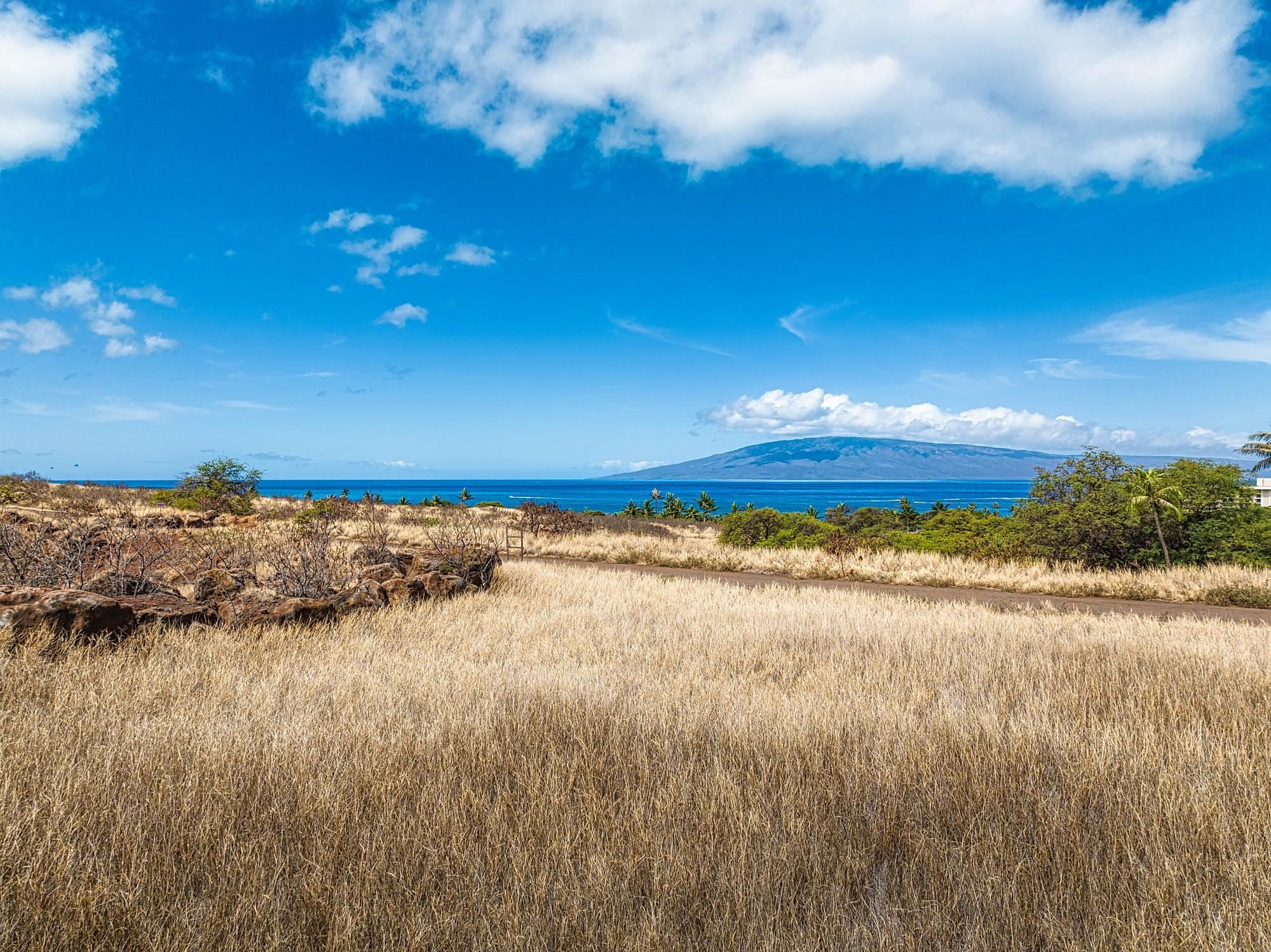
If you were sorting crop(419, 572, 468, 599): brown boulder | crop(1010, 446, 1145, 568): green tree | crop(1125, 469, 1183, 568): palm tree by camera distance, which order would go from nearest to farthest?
crop(419, 572, 468, 599): brown boulder, crop(1125, 469, 1183, 568): palm tree, crop(1010, 446, 1145, 568): green tree

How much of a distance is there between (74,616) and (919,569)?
56.9 feet

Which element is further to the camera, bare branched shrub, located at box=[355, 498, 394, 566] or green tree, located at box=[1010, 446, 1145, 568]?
green tree, located at box=[1010, 446, 1145, 568]

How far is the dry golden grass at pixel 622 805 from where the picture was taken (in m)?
2.72

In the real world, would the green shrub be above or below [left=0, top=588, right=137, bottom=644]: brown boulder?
below

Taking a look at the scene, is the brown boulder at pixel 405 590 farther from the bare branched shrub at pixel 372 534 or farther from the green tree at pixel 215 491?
the green tree at pixel 215 491

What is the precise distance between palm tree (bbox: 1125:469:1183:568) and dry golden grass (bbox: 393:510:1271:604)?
1561 mm

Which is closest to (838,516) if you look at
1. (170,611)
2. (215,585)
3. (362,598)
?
(362,598)

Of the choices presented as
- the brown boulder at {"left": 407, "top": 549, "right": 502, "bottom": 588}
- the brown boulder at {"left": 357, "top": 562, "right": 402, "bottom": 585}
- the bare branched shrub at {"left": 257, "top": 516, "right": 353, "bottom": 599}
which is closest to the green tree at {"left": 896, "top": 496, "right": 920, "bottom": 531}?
the brown boulder at {"left": 407, "top": 549, "right": 502, "bottom": 588}

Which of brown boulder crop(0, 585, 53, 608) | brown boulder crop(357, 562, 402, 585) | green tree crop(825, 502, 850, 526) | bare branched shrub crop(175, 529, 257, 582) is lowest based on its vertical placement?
green tree crop(825, 502, 850, 526)

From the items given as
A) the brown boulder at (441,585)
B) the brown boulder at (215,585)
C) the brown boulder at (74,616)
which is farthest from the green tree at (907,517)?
the brown boulder at (74,616)

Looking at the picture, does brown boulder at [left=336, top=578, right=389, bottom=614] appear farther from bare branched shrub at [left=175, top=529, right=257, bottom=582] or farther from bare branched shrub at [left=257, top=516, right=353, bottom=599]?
bare branched shrub at [left=175, top=529, right=257, bottom=582]

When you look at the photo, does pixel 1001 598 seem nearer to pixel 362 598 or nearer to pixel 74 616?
pixel 362 598

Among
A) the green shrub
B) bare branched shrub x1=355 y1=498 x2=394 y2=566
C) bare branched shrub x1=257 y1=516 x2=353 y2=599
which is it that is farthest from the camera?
the green shrub

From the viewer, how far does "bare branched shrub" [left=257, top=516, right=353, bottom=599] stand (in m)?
10.5
